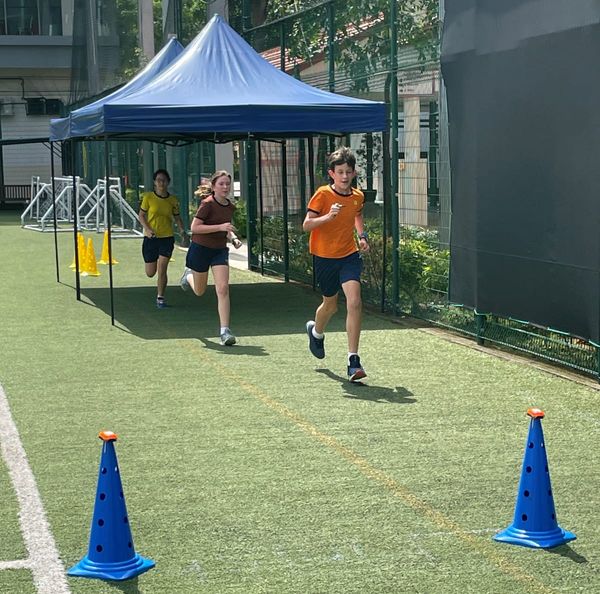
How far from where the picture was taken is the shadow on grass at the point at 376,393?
885 centimetres

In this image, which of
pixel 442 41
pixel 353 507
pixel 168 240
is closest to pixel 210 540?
pixel 353 507

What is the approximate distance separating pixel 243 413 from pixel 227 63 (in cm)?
685

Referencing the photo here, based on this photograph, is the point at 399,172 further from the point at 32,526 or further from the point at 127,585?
the point at 127,585

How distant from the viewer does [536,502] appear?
5461 millimetres

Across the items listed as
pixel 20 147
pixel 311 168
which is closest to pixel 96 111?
pixel 311 168

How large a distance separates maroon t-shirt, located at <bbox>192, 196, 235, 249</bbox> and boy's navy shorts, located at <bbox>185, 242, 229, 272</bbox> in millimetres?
68

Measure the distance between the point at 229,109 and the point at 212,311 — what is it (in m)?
2.46

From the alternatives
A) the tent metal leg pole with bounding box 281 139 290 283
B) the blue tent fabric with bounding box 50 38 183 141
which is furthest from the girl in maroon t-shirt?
the tent metal leg pole with bounding box 281 139 290 283

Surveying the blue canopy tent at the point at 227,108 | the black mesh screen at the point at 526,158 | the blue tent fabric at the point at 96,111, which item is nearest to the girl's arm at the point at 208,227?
the blue canopy tent at the point at 227,108

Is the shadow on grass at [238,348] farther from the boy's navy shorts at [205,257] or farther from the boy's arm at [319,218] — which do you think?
the boy's arm at [319,218]

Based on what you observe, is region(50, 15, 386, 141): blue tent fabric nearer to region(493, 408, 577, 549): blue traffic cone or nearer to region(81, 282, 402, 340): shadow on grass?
region(81, 282, 402, 340): shadow on grass

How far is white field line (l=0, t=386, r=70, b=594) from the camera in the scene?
508cm

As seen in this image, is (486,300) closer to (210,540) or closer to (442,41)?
(442,41)

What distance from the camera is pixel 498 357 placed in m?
10.7
